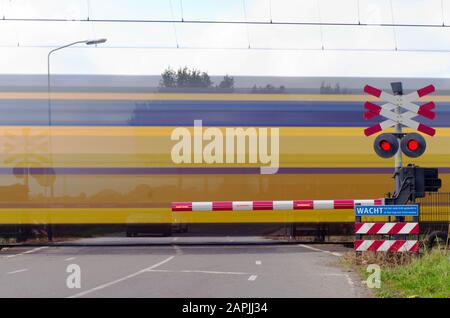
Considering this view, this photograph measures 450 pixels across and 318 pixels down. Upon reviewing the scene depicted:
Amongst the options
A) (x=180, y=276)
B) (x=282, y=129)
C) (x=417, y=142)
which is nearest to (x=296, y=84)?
(x=282, y=129)

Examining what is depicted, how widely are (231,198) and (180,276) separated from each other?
18.3 feet

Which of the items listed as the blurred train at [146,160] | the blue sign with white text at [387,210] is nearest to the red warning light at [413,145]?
the blue sign with white text at [387,210]

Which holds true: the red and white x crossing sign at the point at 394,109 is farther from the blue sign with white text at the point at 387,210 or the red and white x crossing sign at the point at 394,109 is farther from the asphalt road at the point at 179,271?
the asphalt road at the point at 179,271

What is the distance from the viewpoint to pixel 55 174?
1656cm

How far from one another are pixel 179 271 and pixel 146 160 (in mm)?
5113

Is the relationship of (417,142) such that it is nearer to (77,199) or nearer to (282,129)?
(282,129)

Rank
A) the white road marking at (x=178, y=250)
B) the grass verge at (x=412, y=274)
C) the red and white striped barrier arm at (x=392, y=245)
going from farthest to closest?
the white road marking at (x=178, y=250), the red and white striped barrier arm at (x=392, y=245), the grass verge at (x=412, y=274)

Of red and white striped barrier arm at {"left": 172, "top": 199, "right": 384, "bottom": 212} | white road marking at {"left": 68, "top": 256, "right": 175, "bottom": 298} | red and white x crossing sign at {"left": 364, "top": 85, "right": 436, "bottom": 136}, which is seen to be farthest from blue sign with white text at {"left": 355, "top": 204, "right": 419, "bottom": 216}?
white road marking at {"left": 68, "top": 256, "right": 175, "bottom": 298}

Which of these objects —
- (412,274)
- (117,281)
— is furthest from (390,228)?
(117,281)

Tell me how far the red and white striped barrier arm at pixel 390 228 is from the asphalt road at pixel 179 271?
0.87m

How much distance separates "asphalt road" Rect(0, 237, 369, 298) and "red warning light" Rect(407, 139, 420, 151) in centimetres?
254

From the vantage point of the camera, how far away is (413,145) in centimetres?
1202

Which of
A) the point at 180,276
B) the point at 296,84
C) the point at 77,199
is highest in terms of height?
the point at 296,84

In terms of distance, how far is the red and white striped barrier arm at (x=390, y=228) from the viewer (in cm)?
1176
